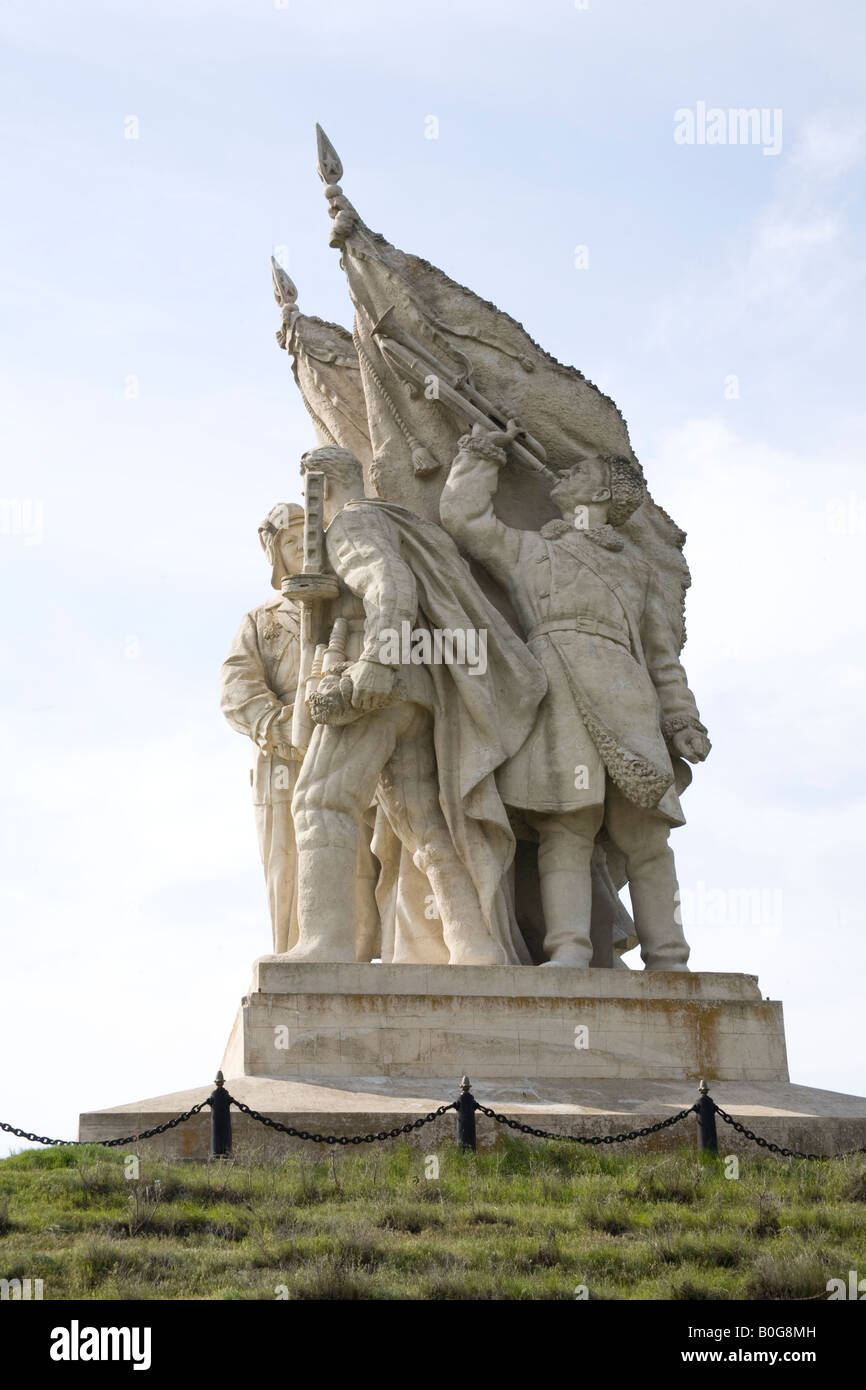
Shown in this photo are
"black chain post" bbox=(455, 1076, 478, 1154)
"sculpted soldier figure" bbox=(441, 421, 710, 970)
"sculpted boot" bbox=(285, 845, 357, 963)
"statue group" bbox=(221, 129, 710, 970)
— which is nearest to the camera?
"black chain post" bbox=(455, 1076, 478, 1154)

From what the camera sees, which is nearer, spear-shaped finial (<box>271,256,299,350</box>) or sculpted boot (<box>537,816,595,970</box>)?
sculpted boot (<box>537,816,595,970</box>)

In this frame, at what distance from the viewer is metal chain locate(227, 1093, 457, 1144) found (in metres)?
9.48

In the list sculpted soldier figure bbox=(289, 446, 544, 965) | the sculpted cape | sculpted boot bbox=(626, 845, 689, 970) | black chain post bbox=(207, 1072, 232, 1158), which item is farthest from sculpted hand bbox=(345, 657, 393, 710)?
black chain post bbox=(207, 1072, 232, 1158)

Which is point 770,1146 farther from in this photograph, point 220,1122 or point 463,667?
point 463,667

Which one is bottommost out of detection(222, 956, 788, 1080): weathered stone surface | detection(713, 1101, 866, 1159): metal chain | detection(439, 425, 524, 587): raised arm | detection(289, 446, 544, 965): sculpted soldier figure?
detection(713, 1101, 866, 1159): metal chain

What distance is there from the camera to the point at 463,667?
1177cm

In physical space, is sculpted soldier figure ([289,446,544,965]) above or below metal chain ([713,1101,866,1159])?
above

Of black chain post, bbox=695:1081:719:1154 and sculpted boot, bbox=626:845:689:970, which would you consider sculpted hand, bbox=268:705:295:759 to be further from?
black chain post, bbox=695:1081:719:1154

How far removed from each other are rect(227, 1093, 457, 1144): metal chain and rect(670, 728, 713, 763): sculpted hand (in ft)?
11.0

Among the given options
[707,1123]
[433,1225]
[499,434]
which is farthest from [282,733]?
[433,1225]

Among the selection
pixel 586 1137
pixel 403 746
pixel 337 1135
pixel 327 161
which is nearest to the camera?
pixel 337 1135

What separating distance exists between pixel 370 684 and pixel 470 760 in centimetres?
83

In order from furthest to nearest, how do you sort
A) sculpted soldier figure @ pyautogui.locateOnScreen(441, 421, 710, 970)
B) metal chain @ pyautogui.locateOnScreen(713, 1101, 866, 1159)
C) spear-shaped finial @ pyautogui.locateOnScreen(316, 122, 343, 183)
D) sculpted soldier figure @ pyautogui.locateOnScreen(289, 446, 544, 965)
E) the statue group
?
spear-shaped finial @ pyautogui.locateOnScreen(316, 122, 343, 183) → sculpted soldier figure @ pyautogui.locateOnScreen(441, 421, 710, 970) → the statue group → sculpted soldier figure @ pyautogui.locateOnScreen(289, 446, 544, 965) → metal chain @ pyautogui.locateOnScreen(713, 1101, 866, 1159)

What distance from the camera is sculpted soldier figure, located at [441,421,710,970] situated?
11.8m
